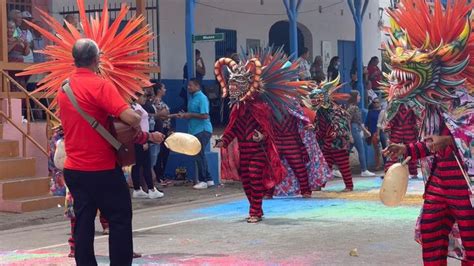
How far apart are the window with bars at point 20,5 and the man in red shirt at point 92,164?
31.7 ft

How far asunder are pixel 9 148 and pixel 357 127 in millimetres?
6935

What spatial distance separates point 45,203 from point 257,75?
160 inches

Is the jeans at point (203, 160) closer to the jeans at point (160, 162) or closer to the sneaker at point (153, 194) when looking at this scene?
the jeans at point (160, 162)

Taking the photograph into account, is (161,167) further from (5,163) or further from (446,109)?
(446,109)

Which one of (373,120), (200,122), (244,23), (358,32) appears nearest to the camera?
(200,122)

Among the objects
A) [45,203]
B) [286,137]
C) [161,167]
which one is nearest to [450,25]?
[286,137]

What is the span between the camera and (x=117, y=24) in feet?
24.9

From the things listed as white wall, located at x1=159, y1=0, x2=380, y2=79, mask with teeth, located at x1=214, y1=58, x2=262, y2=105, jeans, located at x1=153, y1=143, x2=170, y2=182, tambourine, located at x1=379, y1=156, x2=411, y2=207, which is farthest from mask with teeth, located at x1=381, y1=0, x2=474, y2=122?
white wall, located at x1=159, y1=0, x2=380, y2=79

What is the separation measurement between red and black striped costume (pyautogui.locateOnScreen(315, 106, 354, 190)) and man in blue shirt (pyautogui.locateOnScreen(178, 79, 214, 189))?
199 cm

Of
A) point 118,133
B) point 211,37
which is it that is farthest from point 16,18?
point 118,133

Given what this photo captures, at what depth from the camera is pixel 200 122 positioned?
14.8 meters

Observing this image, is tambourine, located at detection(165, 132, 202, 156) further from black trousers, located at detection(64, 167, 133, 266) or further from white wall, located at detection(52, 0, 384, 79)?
white wall, located at detection(52, 0, 384, 79)

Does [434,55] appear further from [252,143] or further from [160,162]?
[160,162]

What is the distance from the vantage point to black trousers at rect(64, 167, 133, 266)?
6.18 meters
